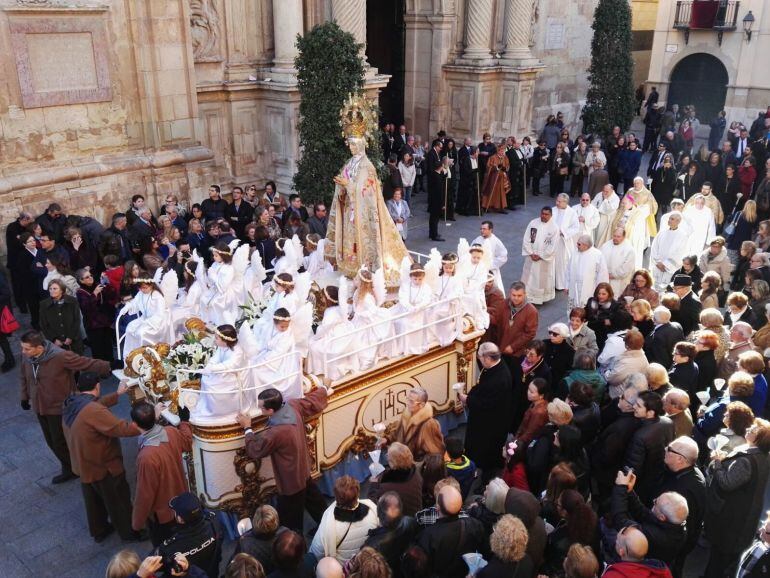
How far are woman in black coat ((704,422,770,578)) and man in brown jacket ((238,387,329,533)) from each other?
303 cm

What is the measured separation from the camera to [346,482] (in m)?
4.17

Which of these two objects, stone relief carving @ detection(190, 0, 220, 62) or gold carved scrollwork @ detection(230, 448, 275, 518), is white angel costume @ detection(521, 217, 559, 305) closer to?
gold carved scrollwork @ detection(230, 448, 275, 518)

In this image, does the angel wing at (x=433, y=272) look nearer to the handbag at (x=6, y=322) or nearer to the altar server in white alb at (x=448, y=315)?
the altar server in white alb at (x=448, y=315)

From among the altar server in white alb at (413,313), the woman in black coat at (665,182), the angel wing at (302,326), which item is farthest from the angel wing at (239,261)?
the woman in black coat at (665,182)

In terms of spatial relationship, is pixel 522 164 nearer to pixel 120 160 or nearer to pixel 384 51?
pixel 384 51

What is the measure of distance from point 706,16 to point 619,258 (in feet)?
66.9

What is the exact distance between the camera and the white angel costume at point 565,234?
10.7 meters

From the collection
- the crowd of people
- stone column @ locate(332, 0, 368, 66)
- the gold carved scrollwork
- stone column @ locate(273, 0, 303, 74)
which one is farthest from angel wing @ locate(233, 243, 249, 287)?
stone column @ locate(332, 0, 368, 66)

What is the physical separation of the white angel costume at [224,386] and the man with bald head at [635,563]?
10.1 feet

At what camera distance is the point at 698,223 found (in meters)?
10.6

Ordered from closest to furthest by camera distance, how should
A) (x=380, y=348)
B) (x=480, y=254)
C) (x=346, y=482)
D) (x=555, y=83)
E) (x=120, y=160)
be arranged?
(x=346, y=482) → (x=380, y=348) → (x=480, y=254) → (x=120, y=160) → (x=555, y=83)

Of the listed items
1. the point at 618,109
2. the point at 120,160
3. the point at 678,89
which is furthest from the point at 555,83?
the point at 120,160

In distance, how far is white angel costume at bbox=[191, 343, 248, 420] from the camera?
18.3 feet

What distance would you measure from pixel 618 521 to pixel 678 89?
2677 centimetres
